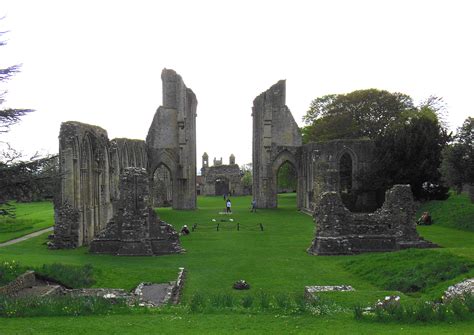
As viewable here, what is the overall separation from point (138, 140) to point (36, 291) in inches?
1164

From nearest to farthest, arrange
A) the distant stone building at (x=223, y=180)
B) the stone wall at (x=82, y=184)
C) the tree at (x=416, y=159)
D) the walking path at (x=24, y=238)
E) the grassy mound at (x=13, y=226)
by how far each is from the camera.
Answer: the stone wall at (x=82, y=184) → the walking path at (x=24, y=238) → the grassy mound at (x=13, y=226) → the tree at (x=416, y=159) → the distant stone building at (x=223, y=180)

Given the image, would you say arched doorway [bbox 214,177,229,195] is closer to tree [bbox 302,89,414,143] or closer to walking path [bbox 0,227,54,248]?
tree [bbox 302,89,414,143]

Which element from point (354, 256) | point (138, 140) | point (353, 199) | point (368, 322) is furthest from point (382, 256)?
point (138, 140)

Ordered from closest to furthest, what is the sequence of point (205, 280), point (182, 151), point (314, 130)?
point (205, 280), point (182, 151), point (314, 130)

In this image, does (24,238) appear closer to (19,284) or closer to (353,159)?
(19,284)

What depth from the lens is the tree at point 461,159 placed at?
24844 mm

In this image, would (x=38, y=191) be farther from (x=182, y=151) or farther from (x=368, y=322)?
(x=182, y=151)

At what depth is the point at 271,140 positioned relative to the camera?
44.8 meters

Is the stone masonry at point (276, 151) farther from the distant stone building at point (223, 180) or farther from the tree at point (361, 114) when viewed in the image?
the distant stone building at point (223, 180)

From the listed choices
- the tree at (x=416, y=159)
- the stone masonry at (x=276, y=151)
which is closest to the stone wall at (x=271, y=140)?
the stone masonry at (x=276, y=151)

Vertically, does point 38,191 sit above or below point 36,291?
above

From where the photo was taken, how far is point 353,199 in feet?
128

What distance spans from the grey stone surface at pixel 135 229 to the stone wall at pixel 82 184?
8.00 feet

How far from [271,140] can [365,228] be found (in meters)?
25.6
